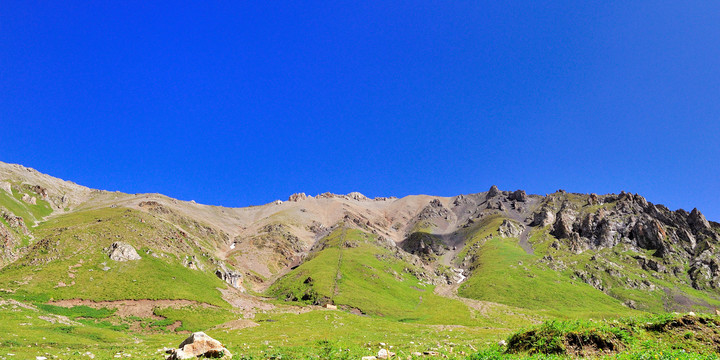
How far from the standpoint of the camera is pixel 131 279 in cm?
8994

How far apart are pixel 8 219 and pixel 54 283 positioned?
51.7 m

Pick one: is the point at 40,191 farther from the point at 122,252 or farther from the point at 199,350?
the point at 199,350

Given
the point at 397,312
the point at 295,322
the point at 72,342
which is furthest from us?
the point at 397,312

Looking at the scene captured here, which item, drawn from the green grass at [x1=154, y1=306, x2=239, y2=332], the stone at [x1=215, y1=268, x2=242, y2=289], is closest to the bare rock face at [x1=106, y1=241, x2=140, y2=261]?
the green grass at [x1=154, y1=306, x2=239, y2=332]

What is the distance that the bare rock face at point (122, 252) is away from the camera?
98.8 meters

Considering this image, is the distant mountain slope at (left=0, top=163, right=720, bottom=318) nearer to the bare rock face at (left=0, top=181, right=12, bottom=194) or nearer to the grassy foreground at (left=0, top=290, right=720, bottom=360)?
the bare rock face at (left=0, top=181, right=12, bottom=194)

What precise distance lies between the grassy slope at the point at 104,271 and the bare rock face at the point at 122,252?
189 centimetres

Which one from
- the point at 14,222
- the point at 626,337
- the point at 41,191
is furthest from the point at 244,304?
the point at 41,191

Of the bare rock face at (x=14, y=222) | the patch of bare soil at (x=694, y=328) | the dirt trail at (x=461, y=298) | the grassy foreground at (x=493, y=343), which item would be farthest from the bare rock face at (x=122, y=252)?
the dirt trail at (x=461, y=298)

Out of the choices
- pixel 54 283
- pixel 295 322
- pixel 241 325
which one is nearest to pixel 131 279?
pixel 54 283

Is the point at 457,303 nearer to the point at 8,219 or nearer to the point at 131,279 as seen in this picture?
the point at 131,279

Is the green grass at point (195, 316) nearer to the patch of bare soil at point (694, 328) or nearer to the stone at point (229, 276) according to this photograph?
the stone at point (229, 276)

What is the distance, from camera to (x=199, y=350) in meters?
23.1

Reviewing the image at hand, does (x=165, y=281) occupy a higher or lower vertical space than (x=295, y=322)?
higher
